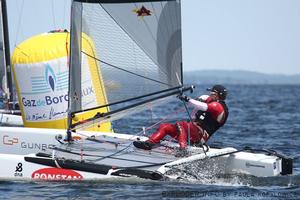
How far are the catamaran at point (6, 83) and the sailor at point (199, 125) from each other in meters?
6.57

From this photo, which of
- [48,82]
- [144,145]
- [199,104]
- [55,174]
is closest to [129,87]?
[144,145]

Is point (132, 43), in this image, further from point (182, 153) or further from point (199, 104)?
point (182, 153)

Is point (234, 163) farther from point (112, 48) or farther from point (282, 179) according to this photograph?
point (112, 48)

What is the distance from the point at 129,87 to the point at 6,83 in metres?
8.24

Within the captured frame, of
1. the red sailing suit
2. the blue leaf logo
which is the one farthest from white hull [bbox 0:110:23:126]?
the red sailing suit

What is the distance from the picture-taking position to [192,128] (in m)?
11.7

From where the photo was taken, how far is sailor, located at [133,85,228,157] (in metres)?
11.5

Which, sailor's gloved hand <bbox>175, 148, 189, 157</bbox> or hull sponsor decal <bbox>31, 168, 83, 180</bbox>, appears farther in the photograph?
sailor's gloved hand <bbox>175, 148, 189, 157</bbox>

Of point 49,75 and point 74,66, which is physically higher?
point 74,66

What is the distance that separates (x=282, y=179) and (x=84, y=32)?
→ 3842 mm

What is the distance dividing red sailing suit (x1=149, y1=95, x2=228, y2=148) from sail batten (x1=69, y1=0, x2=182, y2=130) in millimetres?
584

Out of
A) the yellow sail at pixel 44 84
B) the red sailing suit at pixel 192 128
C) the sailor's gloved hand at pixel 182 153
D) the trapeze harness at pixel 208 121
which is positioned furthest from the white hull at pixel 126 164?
the yellow sail at pixel 44 84

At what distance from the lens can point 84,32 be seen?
37.8ft

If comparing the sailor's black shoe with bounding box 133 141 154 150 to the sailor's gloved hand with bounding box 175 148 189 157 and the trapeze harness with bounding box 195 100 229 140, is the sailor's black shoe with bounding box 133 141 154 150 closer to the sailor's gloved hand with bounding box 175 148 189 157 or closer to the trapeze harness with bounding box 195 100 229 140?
the sailor's gloved hand with bounding box 175 148 189 157
